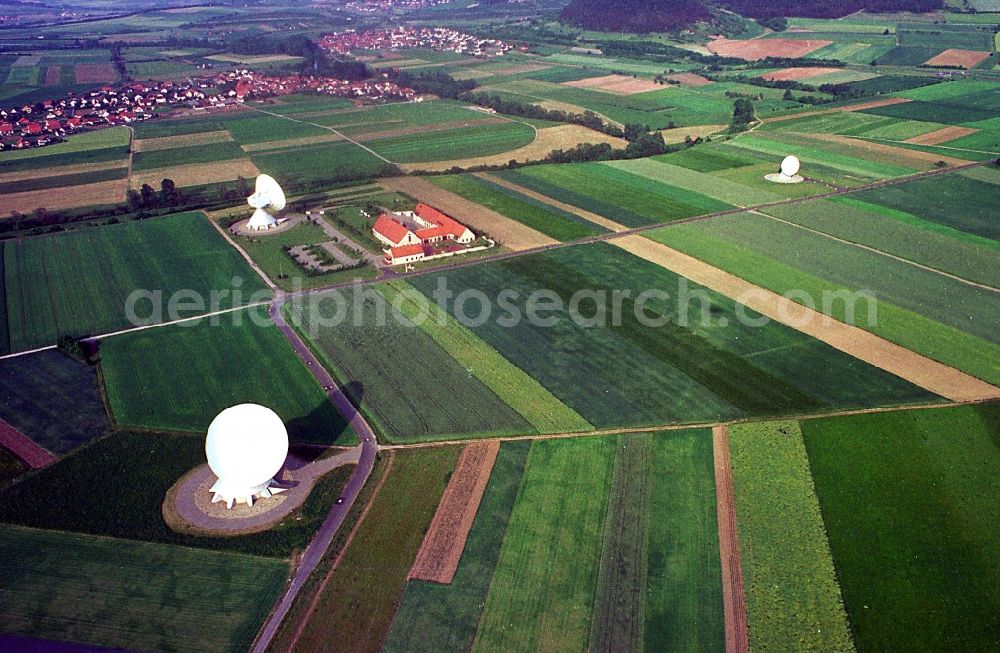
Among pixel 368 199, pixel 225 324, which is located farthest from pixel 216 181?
pixel 225 324

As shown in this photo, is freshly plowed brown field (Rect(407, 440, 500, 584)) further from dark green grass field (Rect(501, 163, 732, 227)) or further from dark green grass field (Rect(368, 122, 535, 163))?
dark green grass field (Rect(368, 122, 535, 163))

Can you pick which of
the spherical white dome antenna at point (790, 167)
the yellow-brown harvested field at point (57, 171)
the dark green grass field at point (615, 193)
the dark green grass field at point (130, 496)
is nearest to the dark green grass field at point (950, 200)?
the spherical white dome antenna at point (790, 167)

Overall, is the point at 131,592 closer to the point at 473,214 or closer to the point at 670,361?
the point at 670,361

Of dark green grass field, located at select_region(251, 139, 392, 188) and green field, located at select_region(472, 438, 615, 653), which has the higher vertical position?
dark green grass field, located at select_region(251, 139, 392, 188)

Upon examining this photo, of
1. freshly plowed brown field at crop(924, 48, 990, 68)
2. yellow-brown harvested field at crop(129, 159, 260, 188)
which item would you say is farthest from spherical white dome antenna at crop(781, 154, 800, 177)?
freshly plowed brown field at crop(924, 48, 990, 68)

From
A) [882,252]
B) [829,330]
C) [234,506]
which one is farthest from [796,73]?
[234,506]

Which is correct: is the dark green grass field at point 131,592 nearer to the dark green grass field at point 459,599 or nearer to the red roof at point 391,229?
the dark green grass field at point 459,599
